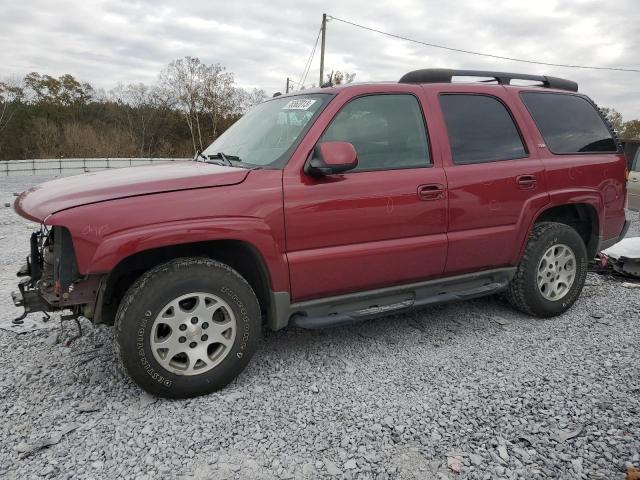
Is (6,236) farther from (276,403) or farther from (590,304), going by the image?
(590,304)

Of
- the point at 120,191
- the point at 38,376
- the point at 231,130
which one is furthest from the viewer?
the point at 231,130

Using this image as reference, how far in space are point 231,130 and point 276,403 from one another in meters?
2.29

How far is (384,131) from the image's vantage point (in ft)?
10.6

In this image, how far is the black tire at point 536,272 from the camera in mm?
3863

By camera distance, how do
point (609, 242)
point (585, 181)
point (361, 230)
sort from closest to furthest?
point (361, 230) → point (585, 181) → point (609, 242)

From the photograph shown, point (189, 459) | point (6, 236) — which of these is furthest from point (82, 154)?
point (189, 459)

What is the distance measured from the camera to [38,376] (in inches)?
116

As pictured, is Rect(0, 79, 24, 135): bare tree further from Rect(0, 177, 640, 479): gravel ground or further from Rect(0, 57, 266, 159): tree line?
Rect(0, 177, 640, 479): gravel ground

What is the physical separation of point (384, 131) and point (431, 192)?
54 centimetres

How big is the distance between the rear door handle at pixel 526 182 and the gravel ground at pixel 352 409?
116 cm

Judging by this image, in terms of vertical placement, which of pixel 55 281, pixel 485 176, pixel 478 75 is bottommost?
pixel 55 281

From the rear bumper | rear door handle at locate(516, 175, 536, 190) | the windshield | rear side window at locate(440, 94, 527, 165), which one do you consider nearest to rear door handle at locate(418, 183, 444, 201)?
rear side window at locate(440, 94, 527, 165)

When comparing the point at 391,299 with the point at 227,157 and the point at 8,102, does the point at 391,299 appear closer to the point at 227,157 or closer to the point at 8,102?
the point at 227,157

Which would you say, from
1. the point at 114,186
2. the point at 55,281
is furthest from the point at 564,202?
the point at 55,281
